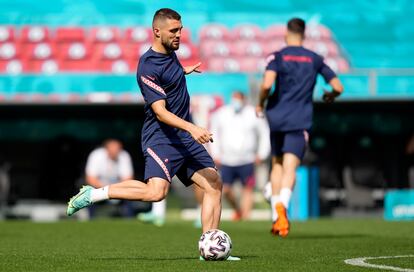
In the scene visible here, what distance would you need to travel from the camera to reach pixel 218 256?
7270 millimetres

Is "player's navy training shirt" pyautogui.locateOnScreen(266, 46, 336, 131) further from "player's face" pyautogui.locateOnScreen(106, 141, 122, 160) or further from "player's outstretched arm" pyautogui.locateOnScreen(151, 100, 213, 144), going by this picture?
"player's face" pyautogui.locateOnScreen(106, 141, 122, 160)

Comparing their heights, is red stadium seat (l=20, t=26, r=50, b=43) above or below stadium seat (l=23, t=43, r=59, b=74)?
above

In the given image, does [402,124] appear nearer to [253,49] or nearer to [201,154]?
[253,49]

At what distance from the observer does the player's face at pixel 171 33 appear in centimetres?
747

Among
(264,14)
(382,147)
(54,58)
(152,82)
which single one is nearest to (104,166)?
(54,58)

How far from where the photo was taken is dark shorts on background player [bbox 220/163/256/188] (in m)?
17.2

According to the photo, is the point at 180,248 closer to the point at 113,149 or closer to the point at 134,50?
the point at 113,149

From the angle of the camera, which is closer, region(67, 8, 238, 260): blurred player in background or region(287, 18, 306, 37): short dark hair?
region(67, 8, 238, 260): blurred player in background

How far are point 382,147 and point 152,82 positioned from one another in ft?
43.1

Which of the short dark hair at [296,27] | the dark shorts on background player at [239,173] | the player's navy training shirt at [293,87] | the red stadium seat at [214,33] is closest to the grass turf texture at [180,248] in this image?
the player's navy training shirt at [293,87]

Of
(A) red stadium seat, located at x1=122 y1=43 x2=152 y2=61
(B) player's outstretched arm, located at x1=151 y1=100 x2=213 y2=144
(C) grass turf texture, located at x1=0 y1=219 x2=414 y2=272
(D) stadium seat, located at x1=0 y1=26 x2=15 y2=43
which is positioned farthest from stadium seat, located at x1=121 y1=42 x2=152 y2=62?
(B) player's outstretched arm, located at x1=151 y1=100 x2=213 y2=144

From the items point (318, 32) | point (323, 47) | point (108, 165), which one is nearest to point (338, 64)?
point (323, 47)

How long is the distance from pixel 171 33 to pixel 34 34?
14.5 meters

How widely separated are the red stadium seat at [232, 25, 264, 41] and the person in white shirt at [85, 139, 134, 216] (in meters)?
5.33
